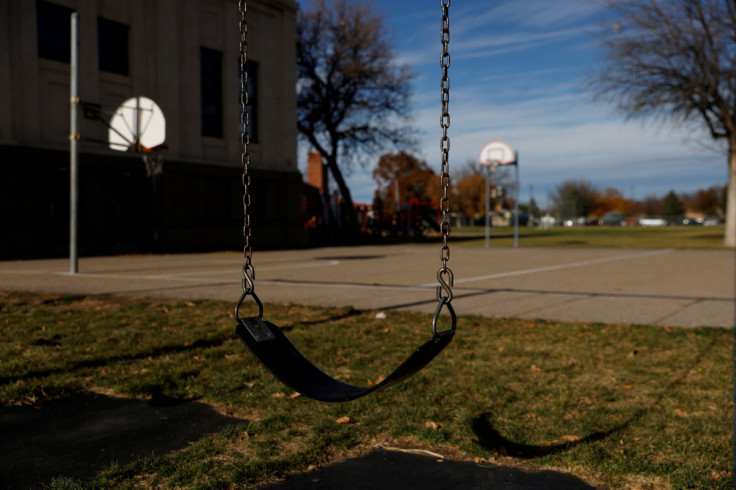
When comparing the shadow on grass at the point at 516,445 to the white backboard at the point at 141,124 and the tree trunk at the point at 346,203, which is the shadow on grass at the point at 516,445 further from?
the tree trunk at the point at 346,203

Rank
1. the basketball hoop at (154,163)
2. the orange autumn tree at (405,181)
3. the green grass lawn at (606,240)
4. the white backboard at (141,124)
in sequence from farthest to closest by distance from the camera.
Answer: the orange autumn tree at (405,181), the green grass lawn at (606,240), the basketball hoop at (154,163), the white backboard at (141,124)

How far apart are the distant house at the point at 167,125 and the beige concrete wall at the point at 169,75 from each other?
0.12 ft

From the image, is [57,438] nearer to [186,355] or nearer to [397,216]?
[186,355]

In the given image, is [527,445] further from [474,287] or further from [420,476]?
[474,287]

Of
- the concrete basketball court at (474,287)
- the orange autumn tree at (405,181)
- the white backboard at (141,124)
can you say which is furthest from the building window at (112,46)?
the orange autumn tree at (405,181)

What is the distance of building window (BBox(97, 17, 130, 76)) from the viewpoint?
64.3ft

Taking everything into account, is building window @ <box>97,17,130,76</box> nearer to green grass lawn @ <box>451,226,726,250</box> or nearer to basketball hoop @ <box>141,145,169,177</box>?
basketball hoop @ <box>141,145,169,177</box>

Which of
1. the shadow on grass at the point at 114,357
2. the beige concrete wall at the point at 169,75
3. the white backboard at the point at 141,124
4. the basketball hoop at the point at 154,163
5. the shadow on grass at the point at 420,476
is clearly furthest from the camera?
the basketball hoop at the point at 154,163

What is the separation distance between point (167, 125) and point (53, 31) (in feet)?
14.7

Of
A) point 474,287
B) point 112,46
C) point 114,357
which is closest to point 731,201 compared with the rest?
point 474,287

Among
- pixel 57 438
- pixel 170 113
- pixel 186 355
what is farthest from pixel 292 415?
pixel 170 113

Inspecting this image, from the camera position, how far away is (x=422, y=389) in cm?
423

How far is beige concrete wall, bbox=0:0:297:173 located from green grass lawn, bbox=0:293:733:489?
1298 cm

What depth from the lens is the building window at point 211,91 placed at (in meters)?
23.2
